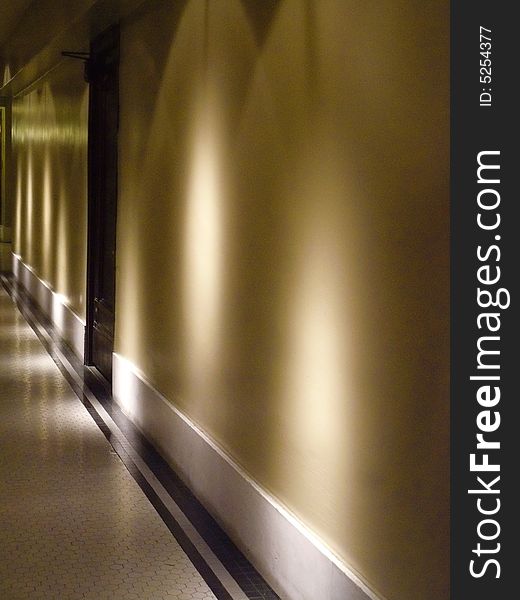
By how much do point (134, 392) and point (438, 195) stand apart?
14.6 ft

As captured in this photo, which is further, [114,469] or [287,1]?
[114,469]

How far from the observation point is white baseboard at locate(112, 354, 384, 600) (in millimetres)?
3434

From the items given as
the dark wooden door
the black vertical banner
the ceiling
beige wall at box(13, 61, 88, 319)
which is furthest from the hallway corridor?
the ceiling

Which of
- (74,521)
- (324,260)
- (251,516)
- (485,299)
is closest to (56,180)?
(74,521)

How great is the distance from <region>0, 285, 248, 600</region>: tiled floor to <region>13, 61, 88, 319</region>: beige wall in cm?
286

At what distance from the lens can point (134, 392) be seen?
6.81m

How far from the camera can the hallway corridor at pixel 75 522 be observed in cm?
395

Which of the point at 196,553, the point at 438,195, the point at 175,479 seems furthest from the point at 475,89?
the point at 175,479

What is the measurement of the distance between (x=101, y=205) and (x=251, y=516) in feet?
15.8

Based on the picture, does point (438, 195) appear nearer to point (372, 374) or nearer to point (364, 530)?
point (372, 374)

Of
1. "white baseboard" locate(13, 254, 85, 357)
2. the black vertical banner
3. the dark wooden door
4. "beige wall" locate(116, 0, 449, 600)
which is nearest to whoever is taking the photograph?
the black vertical banner

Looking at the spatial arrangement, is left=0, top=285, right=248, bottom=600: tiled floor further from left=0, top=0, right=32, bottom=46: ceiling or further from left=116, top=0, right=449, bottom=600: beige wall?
left=0, top=0, right=32, bottom=46: ceiling

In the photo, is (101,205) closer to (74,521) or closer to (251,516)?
(74,521)

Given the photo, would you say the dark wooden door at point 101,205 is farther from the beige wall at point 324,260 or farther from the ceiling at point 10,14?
the beige wall at point 324,260
